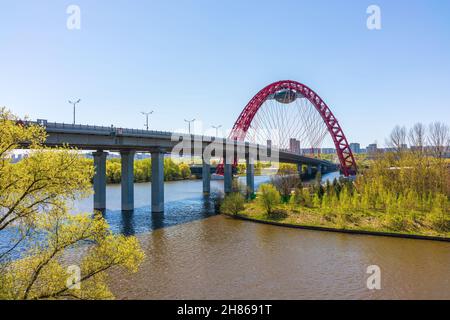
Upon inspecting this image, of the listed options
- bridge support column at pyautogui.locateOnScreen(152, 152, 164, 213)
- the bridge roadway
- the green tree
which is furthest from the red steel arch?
the green tree

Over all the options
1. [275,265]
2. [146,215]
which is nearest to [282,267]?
[275,265]

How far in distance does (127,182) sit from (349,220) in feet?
92.8

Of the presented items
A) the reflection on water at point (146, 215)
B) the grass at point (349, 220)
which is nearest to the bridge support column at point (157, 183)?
the reflection on water at point (146, 215)

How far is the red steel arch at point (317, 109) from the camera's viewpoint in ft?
295

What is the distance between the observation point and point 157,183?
145 ft

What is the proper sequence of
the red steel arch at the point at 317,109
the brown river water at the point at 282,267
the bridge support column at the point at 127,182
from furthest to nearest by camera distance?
the red steel arch at the point at 317,109, the bridge support column at the point at 127,182, the brown river water at the point at 282,267

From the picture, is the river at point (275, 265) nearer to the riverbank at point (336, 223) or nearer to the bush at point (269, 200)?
the riverbank at point (336, 223)

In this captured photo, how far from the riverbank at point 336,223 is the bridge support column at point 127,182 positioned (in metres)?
14.2

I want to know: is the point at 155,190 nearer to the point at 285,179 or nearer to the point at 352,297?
the point at 285,179

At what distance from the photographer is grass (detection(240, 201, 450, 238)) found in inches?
1153

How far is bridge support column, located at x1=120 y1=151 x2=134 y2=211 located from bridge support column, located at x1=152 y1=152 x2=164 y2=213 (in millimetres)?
3252

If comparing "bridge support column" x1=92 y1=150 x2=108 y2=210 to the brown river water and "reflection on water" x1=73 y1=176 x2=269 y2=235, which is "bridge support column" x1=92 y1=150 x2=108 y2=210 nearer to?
"reflection on water" x1=73 y1=176 x2=269 y2=235

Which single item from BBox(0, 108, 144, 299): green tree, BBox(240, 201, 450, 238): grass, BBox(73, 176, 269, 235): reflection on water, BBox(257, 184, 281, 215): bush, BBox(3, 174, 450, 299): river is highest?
BBox(0, 108, 144, 299): green tree

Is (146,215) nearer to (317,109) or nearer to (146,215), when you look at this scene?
(146,215)
